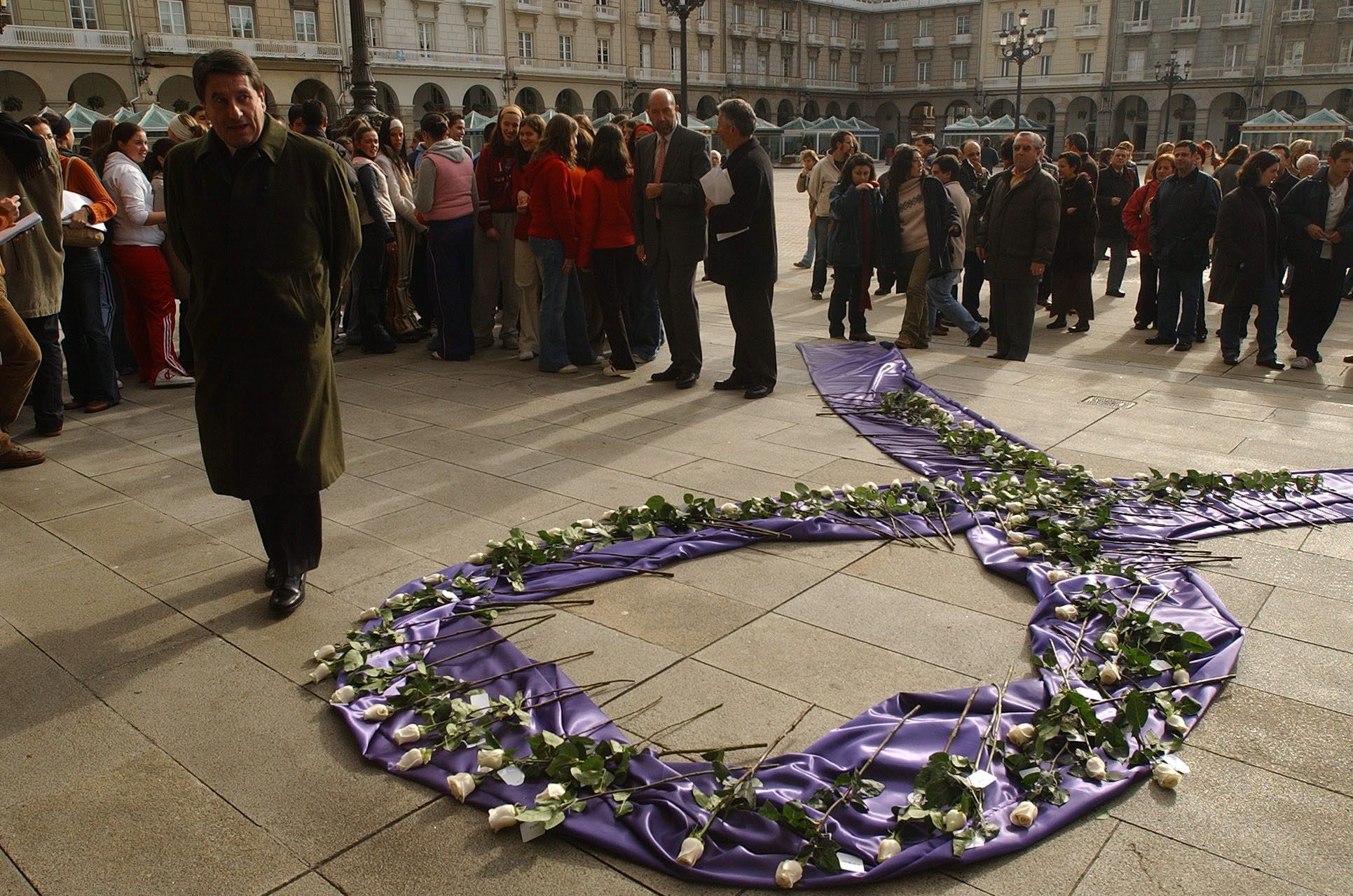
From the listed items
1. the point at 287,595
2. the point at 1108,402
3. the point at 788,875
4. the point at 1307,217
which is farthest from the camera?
the point at 1307,217

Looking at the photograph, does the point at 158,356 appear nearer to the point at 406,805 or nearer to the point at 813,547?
the point at 813,547

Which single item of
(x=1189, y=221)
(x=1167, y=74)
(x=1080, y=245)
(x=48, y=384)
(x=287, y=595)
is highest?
(x=1167, y=74)

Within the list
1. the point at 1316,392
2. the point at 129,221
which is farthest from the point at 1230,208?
the point at 129,221

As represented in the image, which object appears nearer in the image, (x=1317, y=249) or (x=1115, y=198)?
(x=1317, y=249)

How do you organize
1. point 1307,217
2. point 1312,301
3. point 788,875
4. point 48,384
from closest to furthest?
point 788,875, point 48,384, point 1307,217, point 1312,301

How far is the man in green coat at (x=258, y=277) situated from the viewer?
11.3ft

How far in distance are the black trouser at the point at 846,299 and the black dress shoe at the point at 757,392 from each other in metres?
2.34

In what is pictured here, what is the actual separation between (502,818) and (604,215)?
5.45 meters

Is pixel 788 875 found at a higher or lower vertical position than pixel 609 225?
lower

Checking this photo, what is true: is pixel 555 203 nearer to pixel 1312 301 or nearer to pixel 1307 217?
pixel 1307 217

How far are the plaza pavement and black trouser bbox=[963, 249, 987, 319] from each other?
3747 millimetres

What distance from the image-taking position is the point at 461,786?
8.75 ft

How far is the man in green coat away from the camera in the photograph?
3.46m

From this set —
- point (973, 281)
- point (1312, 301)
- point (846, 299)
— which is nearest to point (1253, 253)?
point (1312, 301)
